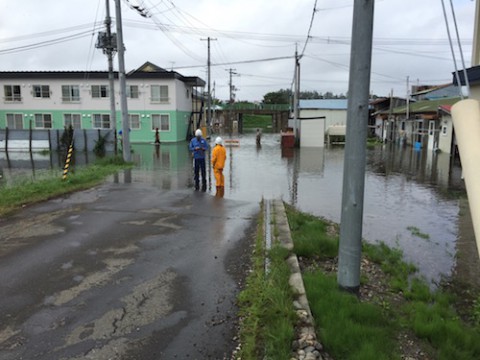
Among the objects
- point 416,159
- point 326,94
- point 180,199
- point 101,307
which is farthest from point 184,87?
point 326,94

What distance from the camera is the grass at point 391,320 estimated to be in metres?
3.60

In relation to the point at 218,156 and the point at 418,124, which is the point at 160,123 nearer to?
the point at 418,124

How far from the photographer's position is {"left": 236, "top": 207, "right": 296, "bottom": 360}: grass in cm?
345

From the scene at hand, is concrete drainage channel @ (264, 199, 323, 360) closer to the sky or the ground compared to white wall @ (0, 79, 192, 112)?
closer to the ground

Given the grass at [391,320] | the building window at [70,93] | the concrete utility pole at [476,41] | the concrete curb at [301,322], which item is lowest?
the grass at [391,320]

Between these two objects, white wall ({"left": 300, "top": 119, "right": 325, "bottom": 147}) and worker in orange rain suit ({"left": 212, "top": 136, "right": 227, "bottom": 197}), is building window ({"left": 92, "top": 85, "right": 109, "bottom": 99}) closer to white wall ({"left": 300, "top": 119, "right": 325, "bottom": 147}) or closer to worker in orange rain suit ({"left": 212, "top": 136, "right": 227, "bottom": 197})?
white wall ({"left": 300, "top": 119, "right": 325, "bottom": 147})

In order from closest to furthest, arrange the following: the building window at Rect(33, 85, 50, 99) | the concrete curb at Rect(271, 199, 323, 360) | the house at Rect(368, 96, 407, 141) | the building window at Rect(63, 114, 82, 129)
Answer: the concrete curb at Rect(271, 199, 323, 360)
the building window at Rect(33, 85, 50, 99)
the building window at Rect(63, 114, 82, 129)
the house at Rect(368, 96, 407, 141)

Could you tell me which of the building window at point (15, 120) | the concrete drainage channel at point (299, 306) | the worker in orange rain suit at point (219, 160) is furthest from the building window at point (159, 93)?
the concrete drainage channel at point (299, 306)

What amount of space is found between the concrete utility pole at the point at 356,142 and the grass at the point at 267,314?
74 centimetres

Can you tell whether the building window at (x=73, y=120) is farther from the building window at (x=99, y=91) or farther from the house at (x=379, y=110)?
the house at (x=379, y=110)

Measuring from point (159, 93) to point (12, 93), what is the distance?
12.9m

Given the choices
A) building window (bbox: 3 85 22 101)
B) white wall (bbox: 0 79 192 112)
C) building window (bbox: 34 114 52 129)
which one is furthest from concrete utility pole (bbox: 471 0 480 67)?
building window (bbox: 3 85 22 101)

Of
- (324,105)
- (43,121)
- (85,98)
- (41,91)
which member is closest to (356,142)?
(85,98)

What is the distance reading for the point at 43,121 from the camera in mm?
36594
